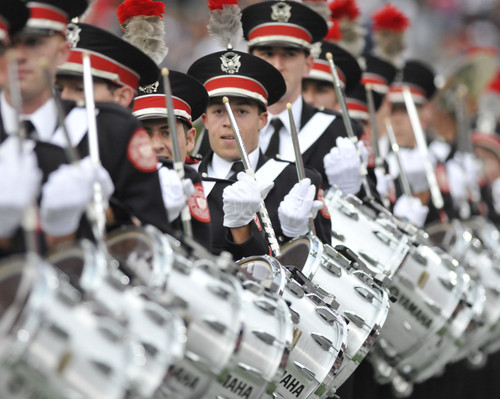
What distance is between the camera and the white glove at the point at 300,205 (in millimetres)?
6918

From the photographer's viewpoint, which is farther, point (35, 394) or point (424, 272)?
point (424, 272)

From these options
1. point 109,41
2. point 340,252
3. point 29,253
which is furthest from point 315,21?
point 29,253

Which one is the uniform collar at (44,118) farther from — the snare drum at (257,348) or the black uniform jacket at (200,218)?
the black uniform jacket at (200,218)

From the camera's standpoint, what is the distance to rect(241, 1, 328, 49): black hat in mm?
8117

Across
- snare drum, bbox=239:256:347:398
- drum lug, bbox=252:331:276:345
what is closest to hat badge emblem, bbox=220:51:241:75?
snare drum, bbox=239:256:347:398

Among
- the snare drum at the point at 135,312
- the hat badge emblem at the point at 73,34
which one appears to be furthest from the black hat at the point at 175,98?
the snare drum at the point at 135,312

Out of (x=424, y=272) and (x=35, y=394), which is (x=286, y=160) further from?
(x=35, y=394)

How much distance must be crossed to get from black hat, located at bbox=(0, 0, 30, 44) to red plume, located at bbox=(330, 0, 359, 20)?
5259 mm

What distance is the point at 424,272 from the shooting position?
7723 millimetres

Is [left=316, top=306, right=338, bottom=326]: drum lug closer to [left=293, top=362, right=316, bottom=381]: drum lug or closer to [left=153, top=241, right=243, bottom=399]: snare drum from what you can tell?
[left=293, top=362, right=316, bottom=381]: drum lug

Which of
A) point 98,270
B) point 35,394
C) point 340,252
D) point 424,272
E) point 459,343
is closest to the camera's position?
point 35,394

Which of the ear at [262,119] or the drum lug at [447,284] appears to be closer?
the ear at [262,119]

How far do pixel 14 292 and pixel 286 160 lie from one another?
10.9 feet

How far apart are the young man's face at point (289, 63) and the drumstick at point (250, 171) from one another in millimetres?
1216
